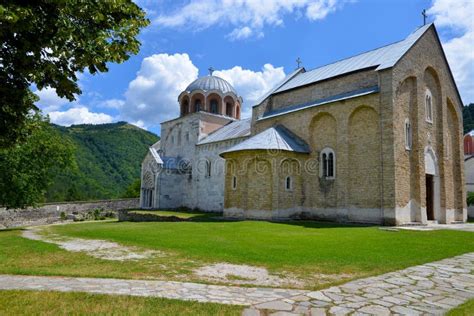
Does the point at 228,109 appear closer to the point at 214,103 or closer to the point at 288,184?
the point at 214,103

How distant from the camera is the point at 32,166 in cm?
1938

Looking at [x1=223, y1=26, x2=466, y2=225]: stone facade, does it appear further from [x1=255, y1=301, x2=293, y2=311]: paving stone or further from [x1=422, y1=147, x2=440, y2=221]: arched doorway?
[x1=255, y1=301, x2=293, y2=311]: paving stone

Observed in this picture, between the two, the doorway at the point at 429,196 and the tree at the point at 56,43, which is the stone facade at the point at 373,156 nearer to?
the doorway at the point at 429,196

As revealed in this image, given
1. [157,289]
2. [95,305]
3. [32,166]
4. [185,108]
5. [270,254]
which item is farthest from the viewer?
[185,108]

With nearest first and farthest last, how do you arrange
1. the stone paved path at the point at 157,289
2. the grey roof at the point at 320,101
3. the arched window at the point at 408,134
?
the stone paved path at the point at 157,289 → the arched window at the point at 408,134 → the grey roof at the point at 320,101

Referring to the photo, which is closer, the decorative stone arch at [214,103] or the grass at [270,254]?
the grass at [270,254]

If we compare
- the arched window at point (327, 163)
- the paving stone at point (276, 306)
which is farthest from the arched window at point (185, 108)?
the paving stone at point (276, 306)

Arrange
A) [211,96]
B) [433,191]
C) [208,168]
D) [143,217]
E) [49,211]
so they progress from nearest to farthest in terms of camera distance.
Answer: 1. [433,191]
2. [143,217]
3. [208,168]
4. [49,211]
5. [211,96]

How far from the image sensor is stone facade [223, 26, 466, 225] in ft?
55.3

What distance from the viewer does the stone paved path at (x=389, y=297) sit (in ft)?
14.8

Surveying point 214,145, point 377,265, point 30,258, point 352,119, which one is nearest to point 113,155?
point 214,145

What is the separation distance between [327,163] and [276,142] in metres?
3.12

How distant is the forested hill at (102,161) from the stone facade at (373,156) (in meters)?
34.6

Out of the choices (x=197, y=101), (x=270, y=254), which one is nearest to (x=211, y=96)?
(x=197, y=101)
